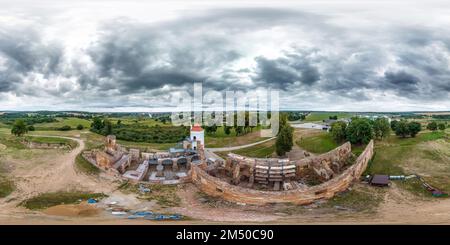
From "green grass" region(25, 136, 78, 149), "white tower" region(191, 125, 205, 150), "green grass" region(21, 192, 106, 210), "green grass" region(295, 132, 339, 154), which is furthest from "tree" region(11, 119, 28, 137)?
"green grass" region(295, 132, 339, 154)

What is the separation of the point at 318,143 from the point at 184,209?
2484cm

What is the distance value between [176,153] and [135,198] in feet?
42.5

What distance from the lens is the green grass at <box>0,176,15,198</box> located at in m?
14.8

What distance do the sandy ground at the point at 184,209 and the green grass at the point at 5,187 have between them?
26cm

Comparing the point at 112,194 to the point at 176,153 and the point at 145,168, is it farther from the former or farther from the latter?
the point at 176,153

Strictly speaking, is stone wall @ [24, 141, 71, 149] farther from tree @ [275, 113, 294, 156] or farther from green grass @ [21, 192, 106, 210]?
tree @ [275, 113, 294, 156]

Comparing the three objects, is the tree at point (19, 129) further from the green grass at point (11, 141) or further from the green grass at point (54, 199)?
the green grass at point (54, 199)

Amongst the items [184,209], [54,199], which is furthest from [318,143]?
[54,199]

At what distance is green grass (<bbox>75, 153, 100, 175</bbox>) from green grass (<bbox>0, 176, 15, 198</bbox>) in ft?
10.8

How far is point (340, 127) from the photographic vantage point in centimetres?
3422

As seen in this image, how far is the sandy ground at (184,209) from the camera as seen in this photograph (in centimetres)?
1262

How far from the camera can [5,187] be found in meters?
15.2

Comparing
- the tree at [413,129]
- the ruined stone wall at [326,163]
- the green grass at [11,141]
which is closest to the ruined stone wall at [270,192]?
the ruined stone wall at [326,163]

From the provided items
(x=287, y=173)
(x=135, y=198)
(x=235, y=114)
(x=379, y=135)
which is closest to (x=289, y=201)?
(x=287, y=173)
